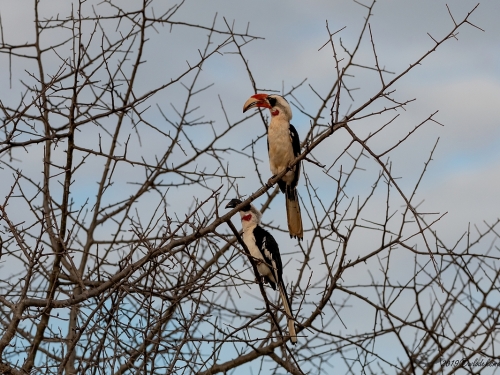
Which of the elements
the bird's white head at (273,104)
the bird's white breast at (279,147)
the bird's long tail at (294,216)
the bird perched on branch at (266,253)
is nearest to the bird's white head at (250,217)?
the bird perched on branch at (266,253)

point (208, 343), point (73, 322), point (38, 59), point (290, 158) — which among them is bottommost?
point (208, 343)

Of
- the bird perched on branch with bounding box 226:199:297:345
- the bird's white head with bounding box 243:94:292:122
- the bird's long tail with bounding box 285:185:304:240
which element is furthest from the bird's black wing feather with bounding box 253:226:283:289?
the bird's white head with bounding box 243:94:292:122

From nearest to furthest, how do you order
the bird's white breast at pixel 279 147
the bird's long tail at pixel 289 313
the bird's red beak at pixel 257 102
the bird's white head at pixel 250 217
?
1. the bird's long tail at pixel 289 313
2. the bird's white head at pixel 250 217
3. the bird's white breast at pixel 279 147
4. the bird's red beak at pixel 257 102

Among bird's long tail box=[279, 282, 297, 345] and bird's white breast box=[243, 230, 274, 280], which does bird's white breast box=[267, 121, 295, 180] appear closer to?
bird's white breast box=[243, 230, 274, 280]

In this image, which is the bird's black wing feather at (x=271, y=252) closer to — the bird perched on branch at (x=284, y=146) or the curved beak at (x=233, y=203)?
the curved beak at (x=233, y=203)

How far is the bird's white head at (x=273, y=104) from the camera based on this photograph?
19.6 feet

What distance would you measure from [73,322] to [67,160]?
1793 millimetres

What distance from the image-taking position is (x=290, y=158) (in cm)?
582

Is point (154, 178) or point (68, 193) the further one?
point (154, 178)

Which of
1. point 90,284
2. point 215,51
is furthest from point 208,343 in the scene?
point 215,51

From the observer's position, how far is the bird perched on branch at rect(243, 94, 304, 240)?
19.1 ft

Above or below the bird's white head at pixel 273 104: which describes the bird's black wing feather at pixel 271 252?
below

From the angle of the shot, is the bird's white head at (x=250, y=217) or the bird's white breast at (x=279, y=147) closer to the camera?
the bird's white head at (x=250, y=217)

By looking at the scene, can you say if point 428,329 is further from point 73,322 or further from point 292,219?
point 73,322
